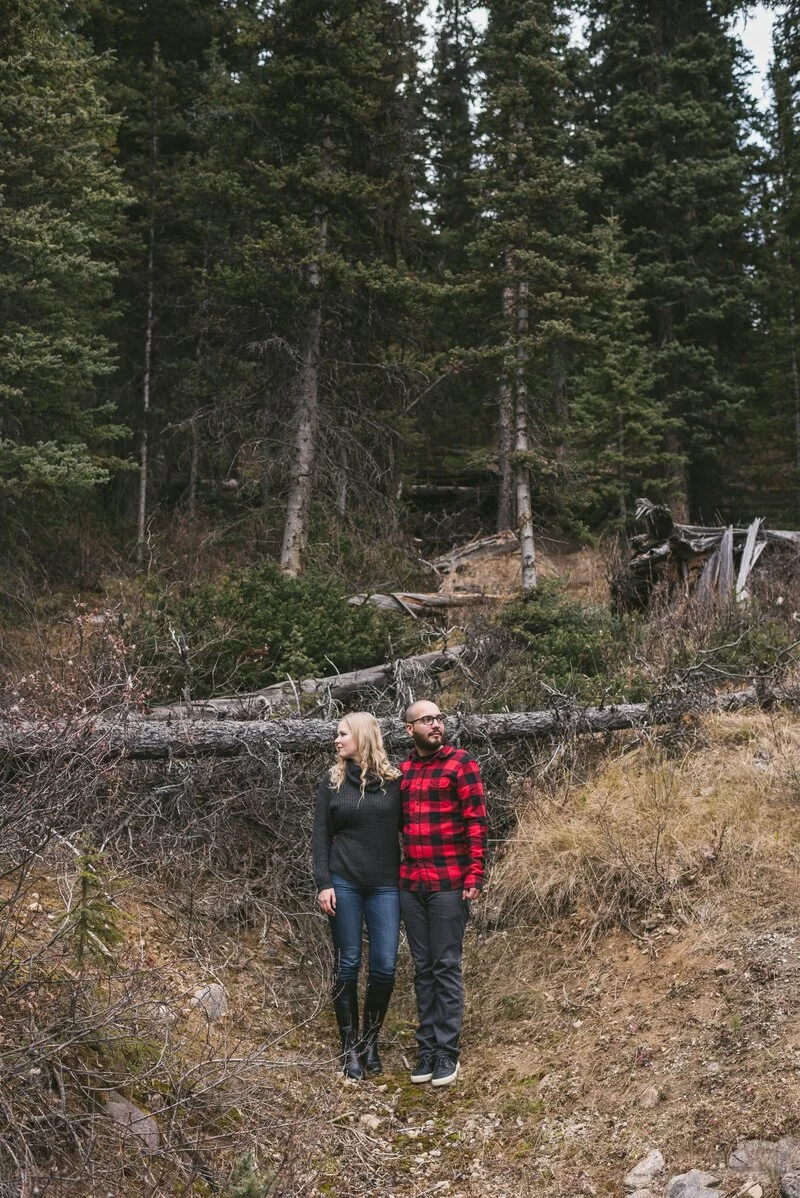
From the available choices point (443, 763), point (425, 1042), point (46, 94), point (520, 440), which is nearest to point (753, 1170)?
point (425, 1042)

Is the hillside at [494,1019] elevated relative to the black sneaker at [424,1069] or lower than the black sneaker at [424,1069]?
elevated

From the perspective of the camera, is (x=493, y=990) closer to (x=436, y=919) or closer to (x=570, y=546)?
(x=436, y=919)

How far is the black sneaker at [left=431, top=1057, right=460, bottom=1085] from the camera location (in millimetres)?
5390

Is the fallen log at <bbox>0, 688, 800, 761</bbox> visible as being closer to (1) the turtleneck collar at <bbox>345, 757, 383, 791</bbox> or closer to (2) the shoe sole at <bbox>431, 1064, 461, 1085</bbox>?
(1) the turtleneck collar at <bbox>345, 757, 383, 791</bbox>

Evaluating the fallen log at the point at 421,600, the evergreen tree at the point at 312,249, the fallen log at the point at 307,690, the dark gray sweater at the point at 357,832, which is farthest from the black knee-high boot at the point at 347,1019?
the evergreen tree at the point at 312,249

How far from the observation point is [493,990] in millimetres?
6402

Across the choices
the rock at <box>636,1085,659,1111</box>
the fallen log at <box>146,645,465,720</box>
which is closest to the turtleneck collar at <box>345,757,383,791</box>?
the rock at <box>636,1085,659,1111</box>

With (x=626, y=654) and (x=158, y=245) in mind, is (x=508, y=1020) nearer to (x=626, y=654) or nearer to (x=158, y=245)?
(x=626, y=654)

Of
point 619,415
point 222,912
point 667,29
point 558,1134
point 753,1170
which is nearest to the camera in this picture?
point 753,1170

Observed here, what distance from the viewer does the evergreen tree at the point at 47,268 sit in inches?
558

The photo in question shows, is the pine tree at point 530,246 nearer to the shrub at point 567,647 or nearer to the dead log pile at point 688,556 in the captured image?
the dead log pile at point 688,556

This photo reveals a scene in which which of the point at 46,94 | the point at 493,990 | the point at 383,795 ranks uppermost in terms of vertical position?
the point at 46,94

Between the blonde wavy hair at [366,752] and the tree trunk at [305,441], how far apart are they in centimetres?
1048

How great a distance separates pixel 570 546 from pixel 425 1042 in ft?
53.7
